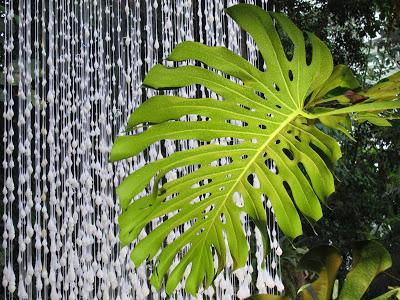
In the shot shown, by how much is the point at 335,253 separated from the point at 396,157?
3677 mm

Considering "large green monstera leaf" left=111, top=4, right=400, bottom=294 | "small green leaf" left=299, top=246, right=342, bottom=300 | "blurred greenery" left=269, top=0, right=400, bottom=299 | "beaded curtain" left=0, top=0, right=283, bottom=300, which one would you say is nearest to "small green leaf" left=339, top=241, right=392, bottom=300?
"small green leaf" left=299, top=246, right=342, bottom=300

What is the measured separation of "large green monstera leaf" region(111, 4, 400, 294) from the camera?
1.41 metres

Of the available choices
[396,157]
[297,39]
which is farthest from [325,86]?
→ [396,157]

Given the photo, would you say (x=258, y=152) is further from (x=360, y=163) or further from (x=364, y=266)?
(x=360, y=163)

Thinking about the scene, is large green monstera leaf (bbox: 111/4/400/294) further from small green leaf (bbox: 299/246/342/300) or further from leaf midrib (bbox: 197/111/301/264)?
small green leaf (bbox: 299/246/342/300)

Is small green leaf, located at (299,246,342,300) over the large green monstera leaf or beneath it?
beneath

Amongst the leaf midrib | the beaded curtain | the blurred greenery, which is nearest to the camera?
the leaf midrib

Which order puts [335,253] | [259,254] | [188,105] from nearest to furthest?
1. [335,253]
2. [188,105]
3. [259,254]

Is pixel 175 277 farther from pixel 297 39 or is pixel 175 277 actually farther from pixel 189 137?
pixel 297 39

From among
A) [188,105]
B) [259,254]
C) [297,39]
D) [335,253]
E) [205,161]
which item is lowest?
[259,254]

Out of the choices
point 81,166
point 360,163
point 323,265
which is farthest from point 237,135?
point 360,163

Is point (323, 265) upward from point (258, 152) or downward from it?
downward

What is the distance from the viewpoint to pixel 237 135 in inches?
64.6

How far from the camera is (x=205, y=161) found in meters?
1.69
